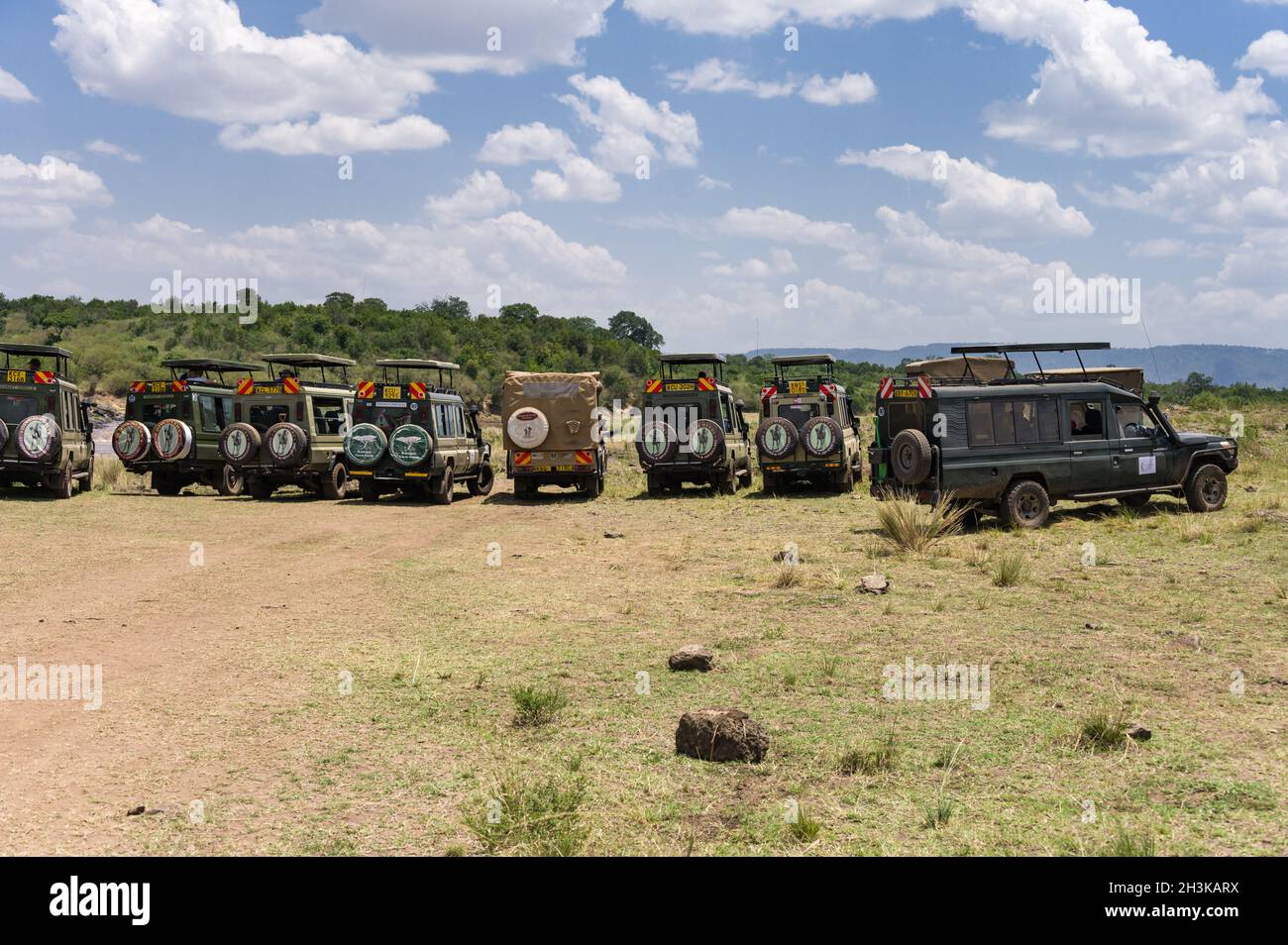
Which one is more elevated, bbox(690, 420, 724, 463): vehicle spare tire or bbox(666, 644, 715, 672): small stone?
bbox(690, 420, 724, 463): vehicle spare tire

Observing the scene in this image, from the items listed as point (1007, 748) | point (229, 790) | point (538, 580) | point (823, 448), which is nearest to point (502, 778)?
point (229, 790)

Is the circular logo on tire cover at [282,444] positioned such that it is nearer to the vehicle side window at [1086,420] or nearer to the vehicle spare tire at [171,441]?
the vehicle spare tire at [171,441]

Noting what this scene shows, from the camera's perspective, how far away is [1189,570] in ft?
37.0

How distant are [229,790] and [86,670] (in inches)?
123

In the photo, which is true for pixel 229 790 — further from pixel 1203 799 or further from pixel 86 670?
pixel 1203 799

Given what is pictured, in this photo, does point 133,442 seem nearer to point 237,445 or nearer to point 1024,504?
point 237,445

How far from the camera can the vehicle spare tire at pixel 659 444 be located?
22031mm

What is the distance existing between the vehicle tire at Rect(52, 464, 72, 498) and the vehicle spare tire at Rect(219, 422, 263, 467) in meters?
2.90

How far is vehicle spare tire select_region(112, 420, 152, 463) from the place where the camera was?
2275cm

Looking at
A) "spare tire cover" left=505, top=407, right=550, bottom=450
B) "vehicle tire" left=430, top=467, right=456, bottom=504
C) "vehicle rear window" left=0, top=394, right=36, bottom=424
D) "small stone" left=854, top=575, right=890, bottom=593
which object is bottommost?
"small stone" left=854, top=575, right=890, bottom=593

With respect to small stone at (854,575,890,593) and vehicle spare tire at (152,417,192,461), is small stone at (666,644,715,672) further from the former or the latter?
vehicle spare tire at (152,417,192,461)

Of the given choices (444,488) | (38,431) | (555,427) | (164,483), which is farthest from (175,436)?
(555,427)

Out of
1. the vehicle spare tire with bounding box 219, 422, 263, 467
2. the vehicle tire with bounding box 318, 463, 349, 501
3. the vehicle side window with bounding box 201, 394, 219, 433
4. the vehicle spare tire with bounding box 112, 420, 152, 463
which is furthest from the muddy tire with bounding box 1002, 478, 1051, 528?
the vehicle spare tire with bounding box 112, 420, 152, 463

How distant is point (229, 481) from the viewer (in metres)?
23.4
